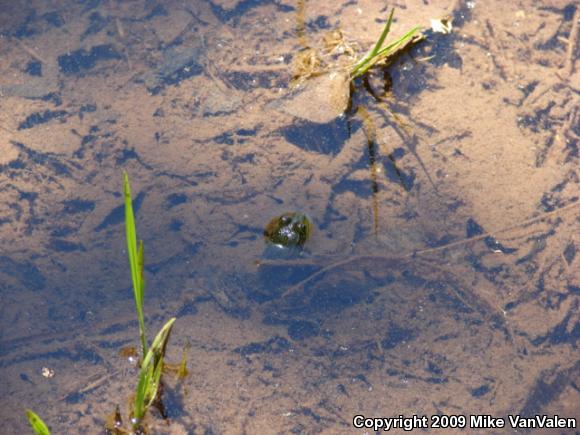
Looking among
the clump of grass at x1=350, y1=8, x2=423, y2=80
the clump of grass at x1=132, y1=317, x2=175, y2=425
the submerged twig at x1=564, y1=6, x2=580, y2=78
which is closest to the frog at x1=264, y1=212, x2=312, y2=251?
the clump of grass at x1=132, y1=317, x2=175, y2=425

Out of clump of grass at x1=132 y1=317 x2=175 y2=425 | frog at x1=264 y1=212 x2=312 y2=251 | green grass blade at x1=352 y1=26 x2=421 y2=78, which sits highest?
green grass blade at x1=352 y1=26 x2=421 y2=78

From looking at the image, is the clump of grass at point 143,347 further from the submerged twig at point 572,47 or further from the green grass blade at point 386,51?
the submerged twig at point 572,47

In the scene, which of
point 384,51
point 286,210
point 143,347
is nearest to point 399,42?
point 384,51

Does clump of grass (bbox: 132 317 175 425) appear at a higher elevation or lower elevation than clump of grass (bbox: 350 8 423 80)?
lower

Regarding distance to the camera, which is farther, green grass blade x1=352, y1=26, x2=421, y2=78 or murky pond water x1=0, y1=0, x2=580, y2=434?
green grass blade x1=352, y1=26, x2=421, y2=78

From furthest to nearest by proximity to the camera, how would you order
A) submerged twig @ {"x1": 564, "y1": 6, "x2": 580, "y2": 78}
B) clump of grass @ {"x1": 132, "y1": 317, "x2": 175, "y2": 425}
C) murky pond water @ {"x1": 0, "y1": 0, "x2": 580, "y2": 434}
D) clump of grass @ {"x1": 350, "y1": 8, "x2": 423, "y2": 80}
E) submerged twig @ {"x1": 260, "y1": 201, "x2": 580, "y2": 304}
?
submerged twig @ {"x1": 564, "y1": 6, "x2": 580, "y2": 78} < clump of grass @ {"x1": 350, "y1": 8, "x2": 423, "y2": 80} < submerged twig @ {"x1": 260, "y1": 201, "x2": 580, "y2": 304} < murky pond water @ {"x1": 0, "y1": 0, "x2": 580, "y2": 434} < clump of grass @ {"x1": 132, "y1": 317, "x2": 175, "y2": 425}

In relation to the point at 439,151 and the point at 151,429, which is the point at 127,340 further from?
the point at 439,151

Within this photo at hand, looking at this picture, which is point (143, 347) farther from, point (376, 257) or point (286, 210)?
point (376, 257)

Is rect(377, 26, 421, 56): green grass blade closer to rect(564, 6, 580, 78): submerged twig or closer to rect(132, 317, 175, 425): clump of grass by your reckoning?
rect(564, 6, 580, 78): submerged twig
